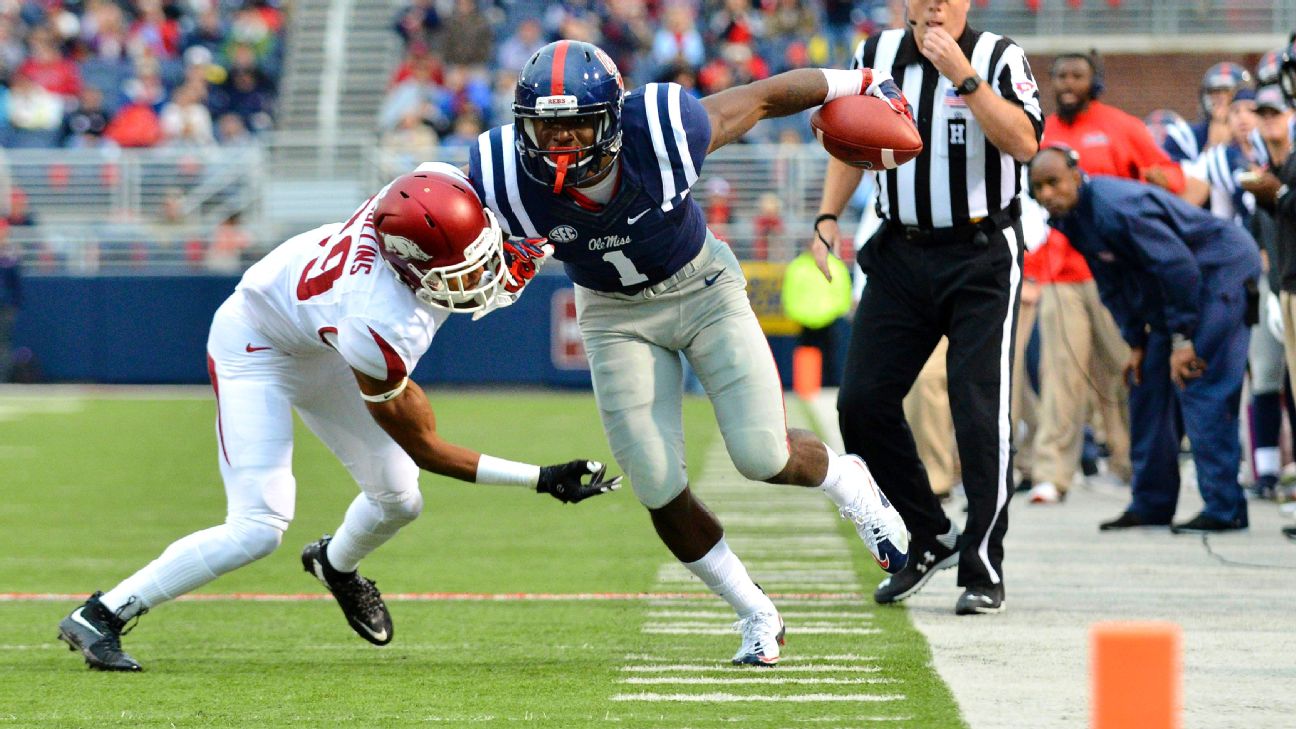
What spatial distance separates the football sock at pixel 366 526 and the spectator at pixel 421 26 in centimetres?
1518

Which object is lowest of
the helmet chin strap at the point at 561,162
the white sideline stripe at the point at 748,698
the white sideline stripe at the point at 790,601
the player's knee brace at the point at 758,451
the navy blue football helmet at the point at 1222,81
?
the white sideline stripe at the point at 790,601

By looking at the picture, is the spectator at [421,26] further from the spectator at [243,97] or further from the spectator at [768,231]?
the spectator at [768,231]

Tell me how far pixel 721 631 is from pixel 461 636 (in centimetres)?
70

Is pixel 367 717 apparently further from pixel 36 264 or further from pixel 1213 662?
pixel 36 264

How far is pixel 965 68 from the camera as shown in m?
4.91

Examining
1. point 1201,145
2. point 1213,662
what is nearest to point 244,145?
point 1201,145

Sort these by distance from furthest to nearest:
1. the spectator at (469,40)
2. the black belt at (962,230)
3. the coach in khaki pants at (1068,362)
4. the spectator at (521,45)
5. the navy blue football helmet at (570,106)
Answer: the spectator at (469,40), the spectator at (521,45), the coach in khaki pants at (1068,362), the black belt at (962,230), the navy blue football helmet at (570,106)

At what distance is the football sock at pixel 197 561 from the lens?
4531 millimetres

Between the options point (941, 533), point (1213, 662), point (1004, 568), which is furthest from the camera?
point (1004, 568)

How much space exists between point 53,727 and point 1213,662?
2576mm

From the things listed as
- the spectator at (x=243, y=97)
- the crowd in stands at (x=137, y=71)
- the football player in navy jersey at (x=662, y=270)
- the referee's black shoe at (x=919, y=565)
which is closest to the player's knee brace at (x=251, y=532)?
the football player in navy jersey at (x=662, y=270)

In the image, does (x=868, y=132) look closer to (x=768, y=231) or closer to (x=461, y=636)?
(x=461, y=636)

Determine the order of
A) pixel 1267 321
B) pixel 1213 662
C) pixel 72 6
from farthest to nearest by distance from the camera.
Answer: pixel 72 6, pixel 1267 321, pixel 1213 662

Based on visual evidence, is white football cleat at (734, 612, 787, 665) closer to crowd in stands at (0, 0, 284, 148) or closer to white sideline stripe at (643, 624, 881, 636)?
white sideline stripe at (643, 624, 881, 636)
